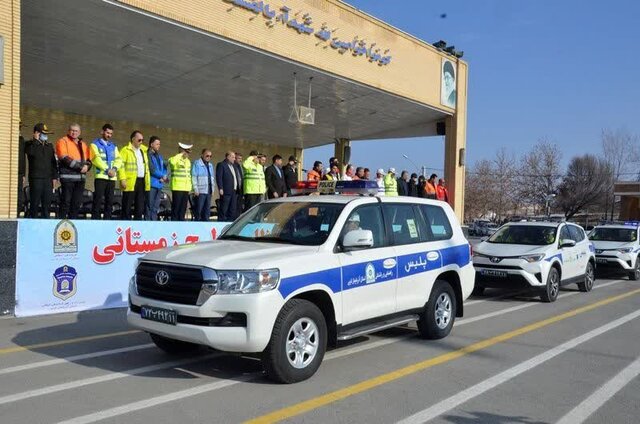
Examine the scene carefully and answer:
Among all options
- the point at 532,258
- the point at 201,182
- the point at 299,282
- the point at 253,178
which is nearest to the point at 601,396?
the point at 299,282

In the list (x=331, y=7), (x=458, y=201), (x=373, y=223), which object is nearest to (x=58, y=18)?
(x=331, y=7)

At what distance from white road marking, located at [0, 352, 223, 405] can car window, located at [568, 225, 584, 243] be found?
9.96m

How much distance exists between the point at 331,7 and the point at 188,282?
39.0ft

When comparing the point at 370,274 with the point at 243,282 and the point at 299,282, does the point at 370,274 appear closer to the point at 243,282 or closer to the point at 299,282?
the point at 299,282

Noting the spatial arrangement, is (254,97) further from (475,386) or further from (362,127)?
(475,386)

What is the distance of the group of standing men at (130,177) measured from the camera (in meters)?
10.2

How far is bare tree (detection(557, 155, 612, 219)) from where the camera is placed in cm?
5975

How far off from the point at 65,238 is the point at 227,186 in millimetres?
4482

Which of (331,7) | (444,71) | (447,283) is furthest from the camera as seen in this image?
(444,71)

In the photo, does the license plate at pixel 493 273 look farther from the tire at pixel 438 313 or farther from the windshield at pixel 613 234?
the windshield at pixel 613 234

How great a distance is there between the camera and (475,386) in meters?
5.70

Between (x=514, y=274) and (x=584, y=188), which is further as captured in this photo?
(x=584, y=188)

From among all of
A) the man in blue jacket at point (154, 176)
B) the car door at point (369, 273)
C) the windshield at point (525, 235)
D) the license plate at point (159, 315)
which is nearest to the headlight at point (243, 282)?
the license plate at point (159, 315)

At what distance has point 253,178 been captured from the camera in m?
13.5
